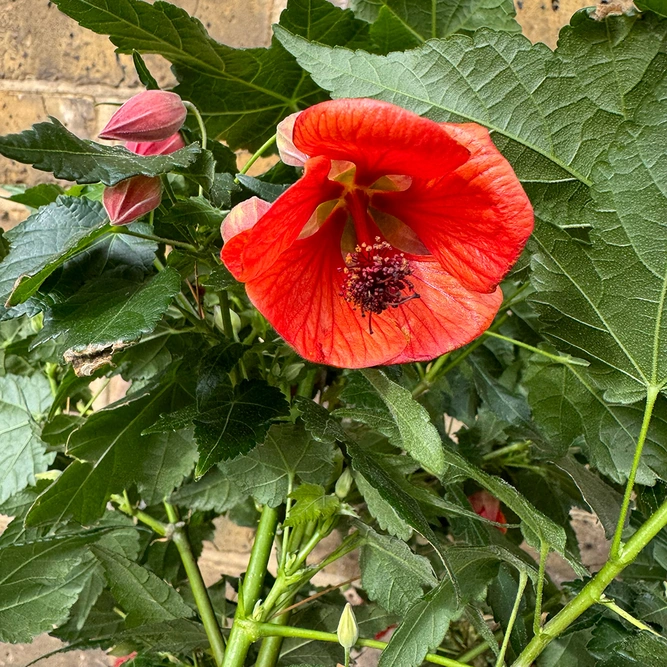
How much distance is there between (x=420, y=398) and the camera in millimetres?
545

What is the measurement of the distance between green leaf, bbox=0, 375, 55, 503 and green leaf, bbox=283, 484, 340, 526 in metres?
0.24

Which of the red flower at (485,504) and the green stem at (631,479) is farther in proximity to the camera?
the red flower at (485,504)

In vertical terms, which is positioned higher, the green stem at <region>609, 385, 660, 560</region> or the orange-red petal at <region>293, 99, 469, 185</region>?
the orange-red petal at <region>293, 99, 469, 185</region>

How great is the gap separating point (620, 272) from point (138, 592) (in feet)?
1.29

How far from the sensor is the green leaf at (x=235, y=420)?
369mm

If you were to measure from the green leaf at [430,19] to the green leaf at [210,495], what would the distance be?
0.34 metres

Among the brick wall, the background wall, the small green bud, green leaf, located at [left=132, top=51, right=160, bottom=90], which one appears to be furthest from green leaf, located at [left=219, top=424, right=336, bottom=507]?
the brick wall

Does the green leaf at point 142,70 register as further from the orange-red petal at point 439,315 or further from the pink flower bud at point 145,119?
the orange-red petal at point 439,315

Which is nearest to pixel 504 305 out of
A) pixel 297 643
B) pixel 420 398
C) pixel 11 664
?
pixel 420 398

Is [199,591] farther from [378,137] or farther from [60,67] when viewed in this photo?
[60,67]

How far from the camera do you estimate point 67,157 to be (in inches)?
12.6

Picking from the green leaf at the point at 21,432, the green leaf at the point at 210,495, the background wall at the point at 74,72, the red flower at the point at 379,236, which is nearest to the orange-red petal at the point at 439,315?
the red flower at the point at 379,236

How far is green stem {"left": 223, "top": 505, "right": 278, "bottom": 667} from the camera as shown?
1.44 ft

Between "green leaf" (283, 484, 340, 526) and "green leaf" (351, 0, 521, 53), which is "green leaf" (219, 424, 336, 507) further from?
"green leaf" (351, 0, 521, 53)
